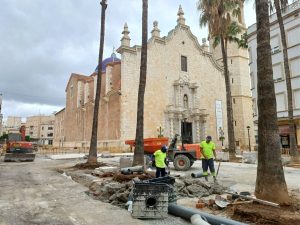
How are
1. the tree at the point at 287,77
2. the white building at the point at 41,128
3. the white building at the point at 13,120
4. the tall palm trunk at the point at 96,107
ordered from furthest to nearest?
the white building at the point at 13,120 → the white building at the point at 41,128 → the tree at the point at 287,77 → the tall palm trunk at the point at 96,107

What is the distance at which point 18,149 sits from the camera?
2472 cm

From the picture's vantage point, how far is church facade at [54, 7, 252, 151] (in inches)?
1368

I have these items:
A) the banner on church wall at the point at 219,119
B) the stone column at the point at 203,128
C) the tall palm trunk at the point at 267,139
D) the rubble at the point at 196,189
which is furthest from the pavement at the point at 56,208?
the banner on church wall at the point at 219,119

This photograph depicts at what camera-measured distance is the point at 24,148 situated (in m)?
25.0

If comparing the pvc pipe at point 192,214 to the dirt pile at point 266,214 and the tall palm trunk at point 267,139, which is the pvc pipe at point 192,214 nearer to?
the dirt pile at point 266,214

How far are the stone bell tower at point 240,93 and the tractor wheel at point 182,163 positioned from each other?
3129cm

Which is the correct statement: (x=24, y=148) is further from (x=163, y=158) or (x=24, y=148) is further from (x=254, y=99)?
(x=254, y=99)

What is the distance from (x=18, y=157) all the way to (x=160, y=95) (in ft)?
65.5


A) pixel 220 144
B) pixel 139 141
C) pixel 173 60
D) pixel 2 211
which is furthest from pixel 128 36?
pixel 2 211

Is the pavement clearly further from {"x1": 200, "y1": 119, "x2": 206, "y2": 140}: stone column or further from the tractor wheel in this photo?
{"x1": 200, "y1": 119, "x2": 206, "y2": 140}: stone column

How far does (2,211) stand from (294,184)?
29.0 ft

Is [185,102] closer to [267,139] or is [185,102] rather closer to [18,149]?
[18,149]

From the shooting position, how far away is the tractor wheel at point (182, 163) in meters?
14.0

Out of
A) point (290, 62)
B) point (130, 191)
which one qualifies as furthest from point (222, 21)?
point (130, 191)
